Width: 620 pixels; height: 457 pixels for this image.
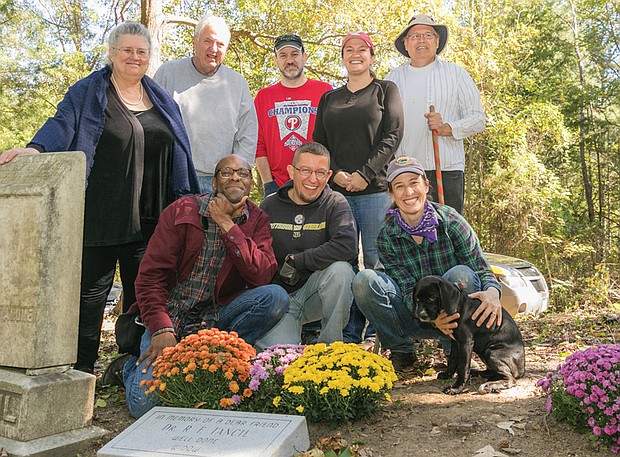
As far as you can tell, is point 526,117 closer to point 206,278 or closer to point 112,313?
point 112,313

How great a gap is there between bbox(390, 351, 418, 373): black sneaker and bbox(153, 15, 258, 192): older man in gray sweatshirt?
1.84 m

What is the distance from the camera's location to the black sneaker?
15.1 ft

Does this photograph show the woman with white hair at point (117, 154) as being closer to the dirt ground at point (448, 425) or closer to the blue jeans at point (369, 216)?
the dirt ground at point (448, 425)

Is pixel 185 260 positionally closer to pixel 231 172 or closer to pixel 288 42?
pixel 231 172

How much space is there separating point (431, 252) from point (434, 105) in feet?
5.01

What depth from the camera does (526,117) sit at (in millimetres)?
19172

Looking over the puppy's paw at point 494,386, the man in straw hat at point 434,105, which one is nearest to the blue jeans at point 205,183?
the man in straw hat at point 434,105

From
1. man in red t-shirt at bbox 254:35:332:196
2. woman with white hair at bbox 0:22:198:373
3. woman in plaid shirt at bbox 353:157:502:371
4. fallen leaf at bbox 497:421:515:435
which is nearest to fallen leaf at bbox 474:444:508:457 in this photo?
fallen leaf at bbox 497:421:515:435

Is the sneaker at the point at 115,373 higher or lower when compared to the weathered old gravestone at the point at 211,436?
lower

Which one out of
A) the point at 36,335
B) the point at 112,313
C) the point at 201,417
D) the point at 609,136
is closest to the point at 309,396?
the point at 201,417

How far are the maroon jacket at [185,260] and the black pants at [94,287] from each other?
393mm

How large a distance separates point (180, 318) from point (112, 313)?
846 cm

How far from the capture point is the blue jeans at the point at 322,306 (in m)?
4.34

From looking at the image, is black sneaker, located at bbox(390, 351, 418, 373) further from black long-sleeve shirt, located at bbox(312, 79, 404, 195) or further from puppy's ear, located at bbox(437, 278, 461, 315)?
black long-sleeve shirt, located at bbox(312, 79, 404, 195)
